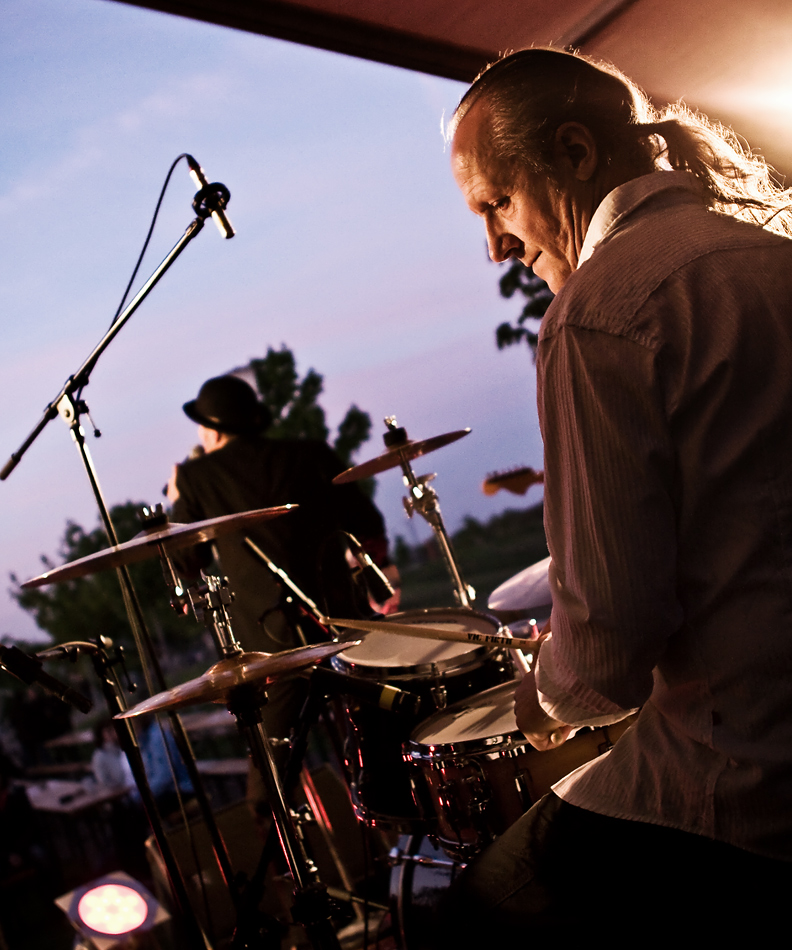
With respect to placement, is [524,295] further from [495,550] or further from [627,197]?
→ [627,197]

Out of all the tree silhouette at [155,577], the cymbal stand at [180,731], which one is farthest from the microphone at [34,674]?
the tree silhouette at [155,577]

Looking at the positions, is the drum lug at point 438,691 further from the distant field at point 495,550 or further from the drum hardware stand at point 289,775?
the distant field at point 495,550

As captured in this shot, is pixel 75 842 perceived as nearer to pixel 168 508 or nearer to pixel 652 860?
pixel 168 508

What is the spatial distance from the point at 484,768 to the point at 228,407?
6.02 ft

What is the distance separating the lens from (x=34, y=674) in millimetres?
1570

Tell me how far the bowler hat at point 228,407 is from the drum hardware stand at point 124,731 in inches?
49.2

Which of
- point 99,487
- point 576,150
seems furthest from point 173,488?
point 576,150

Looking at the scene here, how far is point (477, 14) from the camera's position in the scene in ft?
9.16

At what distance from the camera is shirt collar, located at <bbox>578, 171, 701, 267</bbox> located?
95cm

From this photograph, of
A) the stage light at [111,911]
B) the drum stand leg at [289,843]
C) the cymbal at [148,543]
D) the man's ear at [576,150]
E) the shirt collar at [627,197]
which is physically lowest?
the stage light at [111,911]

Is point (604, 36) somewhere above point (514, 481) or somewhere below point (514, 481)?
above

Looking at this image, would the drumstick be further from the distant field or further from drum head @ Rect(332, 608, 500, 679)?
the distant field

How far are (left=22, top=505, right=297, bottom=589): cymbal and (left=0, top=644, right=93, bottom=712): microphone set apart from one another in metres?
0.14

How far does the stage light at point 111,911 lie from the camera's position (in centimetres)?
221
